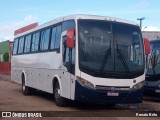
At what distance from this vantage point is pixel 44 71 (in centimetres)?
1672

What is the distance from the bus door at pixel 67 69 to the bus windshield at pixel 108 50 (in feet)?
1.67

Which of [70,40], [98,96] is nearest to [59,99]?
[98,96]

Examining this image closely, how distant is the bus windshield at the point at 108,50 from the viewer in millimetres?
12812

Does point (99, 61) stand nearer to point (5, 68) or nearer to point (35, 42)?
point (35, 42)

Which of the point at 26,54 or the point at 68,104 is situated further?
the point at 26,54

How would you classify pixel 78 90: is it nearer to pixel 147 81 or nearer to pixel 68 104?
pixel 68 104

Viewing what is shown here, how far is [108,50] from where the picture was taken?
42.6 feet

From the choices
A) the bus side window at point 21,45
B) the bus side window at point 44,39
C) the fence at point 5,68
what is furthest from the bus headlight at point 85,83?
the fence at point 5,68

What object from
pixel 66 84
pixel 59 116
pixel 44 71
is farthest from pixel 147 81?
pixel 59 116

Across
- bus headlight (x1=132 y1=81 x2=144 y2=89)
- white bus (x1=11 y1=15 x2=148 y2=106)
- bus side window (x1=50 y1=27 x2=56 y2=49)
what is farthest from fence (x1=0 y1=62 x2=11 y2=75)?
bus headlight (x1=132 y1=81 x2=144 y2=89)

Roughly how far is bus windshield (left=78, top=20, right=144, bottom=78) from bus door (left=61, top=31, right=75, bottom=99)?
0.51 m

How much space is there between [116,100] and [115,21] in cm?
271

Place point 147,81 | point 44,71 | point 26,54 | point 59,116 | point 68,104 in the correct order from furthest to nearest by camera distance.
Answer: point 26,54, point 147,81, point 44,71, point 68,104, point 59,116

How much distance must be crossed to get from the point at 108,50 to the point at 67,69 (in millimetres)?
1602
